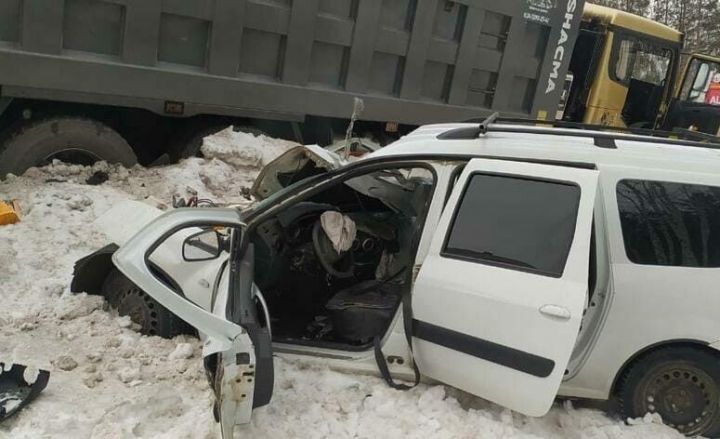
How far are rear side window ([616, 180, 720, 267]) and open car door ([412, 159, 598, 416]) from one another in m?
0.38

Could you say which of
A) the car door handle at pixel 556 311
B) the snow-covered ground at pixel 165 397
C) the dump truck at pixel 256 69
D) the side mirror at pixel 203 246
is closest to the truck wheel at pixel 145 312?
the snow-covered ground at pixel 165 397

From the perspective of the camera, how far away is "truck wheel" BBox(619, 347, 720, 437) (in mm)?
3125

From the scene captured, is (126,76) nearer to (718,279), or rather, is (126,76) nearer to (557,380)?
(557,380)

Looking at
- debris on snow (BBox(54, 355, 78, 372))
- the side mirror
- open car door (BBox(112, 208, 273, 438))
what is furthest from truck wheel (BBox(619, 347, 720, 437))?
debris on snow (BBox(54, 355, 78, 372))

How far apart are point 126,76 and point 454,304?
12.6 feet

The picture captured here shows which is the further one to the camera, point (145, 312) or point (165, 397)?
point (145, 312)

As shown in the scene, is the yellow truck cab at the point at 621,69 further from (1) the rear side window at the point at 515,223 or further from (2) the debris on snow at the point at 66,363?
(2) the debris on snow at the point at 66,363

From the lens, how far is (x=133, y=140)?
637 cm

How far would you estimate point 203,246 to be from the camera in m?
3.61

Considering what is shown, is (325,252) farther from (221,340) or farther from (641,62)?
(641,62)

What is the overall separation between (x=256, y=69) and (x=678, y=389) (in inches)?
180

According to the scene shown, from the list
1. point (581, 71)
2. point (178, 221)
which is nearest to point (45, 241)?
point (178, 221)

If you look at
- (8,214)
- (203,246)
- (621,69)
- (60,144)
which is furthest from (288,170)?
(621,69)

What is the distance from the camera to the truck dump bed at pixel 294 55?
5184 millimetres
